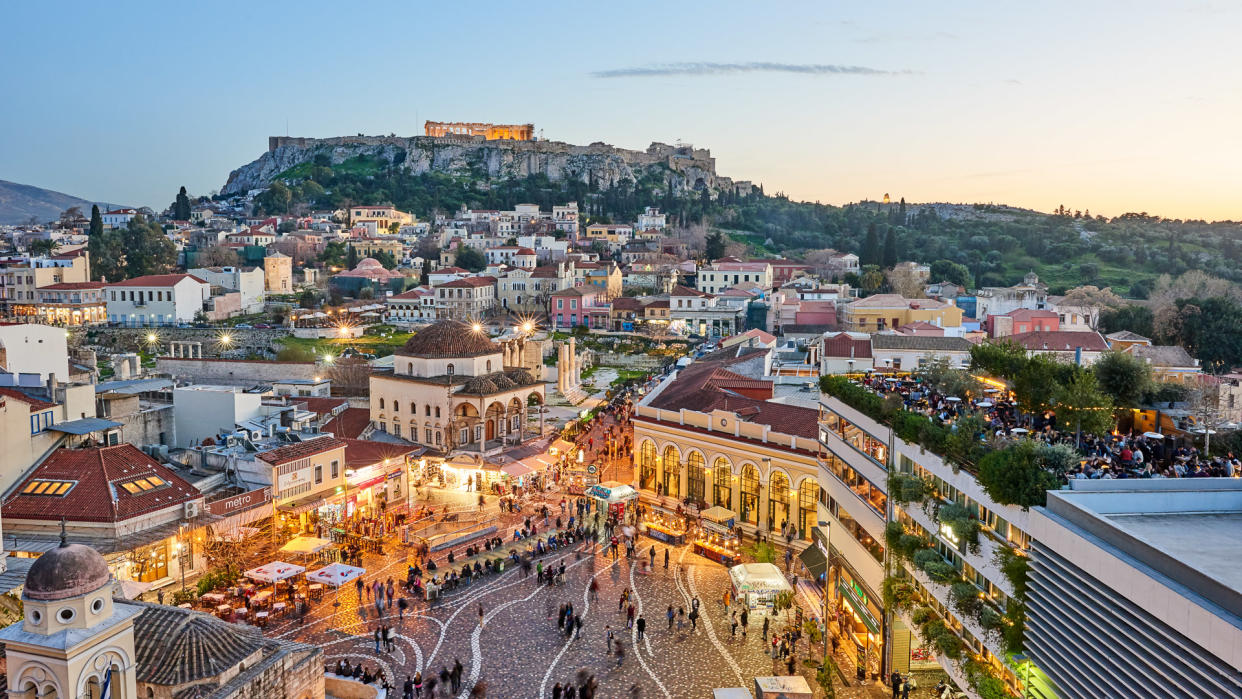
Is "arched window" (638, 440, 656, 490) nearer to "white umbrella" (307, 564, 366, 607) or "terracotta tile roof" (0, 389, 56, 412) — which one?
"white umbrella" (307, 564, 366, 607)

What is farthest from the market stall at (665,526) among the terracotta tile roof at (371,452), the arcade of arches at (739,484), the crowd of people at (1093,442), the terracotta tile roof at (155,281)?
the terracotta tile roof at (155,281)

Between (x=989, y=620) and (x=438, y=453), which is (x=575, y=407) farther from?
(x=989, y=620)

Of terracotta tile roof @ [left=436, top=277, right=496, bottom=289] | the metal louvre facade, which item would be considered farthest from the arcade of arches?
terracotta tile roof @ [left=436, top=277, right=496, bottom=289]

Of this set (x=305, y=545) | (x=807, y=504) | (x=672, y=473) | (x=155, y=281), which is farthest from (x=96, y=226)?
(x=807, y=504)

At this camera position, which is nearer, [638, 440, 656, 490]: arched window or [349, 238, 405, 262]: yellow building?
[638, 440, 656, 490]: arched window

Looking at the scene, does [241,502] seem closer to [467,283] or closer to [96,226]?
[467,283]

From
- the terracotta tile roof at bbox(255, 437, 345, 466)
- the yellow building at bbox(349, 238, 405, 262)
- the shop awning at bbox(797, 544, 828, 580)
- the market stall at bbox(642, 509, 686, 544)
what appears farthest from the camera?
the yellow building at bbox(349, 238, 405, 262)
